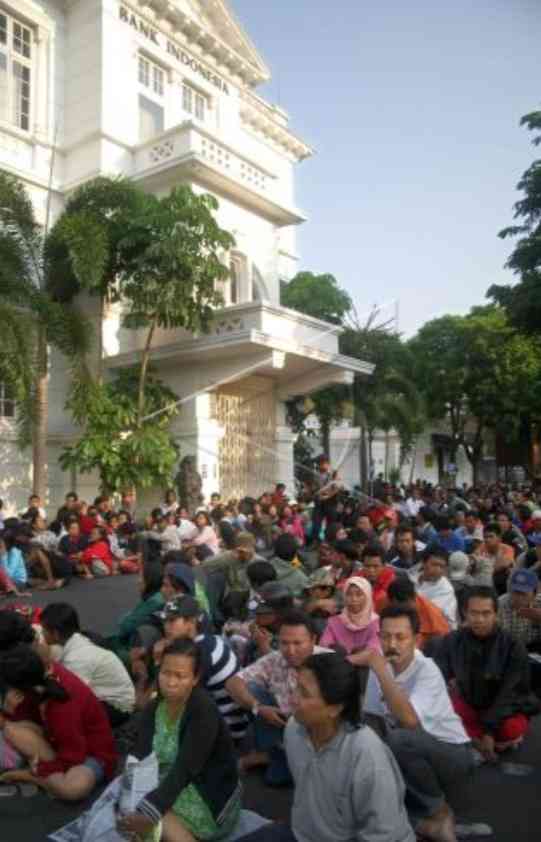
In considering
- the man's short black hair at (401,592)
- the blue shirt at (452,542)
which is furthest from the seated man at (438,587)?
the blue shirt at (452,542)

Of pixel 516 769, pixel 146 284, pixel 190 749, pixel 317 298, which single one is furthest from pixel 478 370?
pixel 190 749

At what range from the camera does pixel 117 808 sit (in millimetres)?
2822

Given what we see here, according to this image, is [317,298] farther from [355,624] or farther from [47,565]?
[355,624]

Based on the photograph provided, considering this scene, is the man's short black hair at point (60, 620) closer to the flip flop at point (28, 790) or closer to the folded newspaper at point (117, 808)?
the flip flop at point (28, 790)

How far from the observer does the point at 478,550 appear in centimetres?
837

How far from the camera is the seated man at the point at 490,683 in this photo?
13.4ft

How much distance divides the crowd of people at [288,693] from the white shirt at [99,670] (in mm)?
10

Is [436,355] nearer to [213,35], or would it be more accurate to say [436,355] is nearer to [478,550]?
[213,35]

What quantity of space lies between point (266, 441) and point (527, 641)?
1314 cm

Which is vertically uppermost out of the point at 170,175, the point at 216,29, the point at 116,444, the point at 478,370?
the point at 216,29

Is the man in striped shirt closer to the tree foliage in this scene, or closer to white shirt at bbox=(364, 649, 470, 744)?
white shirt at bbox=(364, 649, 470, 744)

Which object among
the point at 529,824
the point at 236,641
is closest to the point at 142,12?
the point at 236,641

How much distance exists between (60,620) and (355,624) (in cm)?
190

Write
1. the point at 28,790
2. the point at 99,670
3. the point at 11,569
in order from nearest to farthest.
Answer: the point at 28,790
the point at 99,670
the point at 11,569
